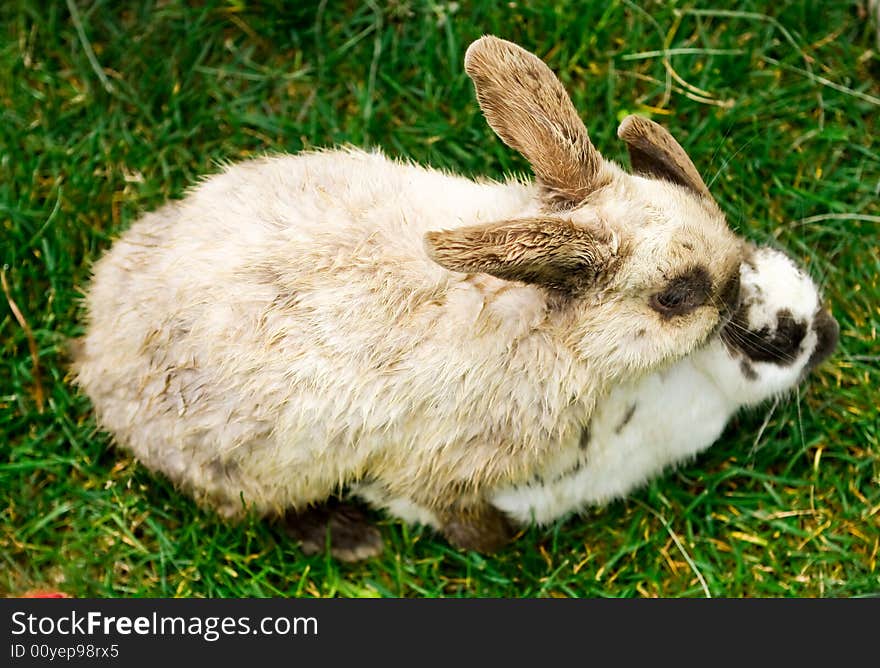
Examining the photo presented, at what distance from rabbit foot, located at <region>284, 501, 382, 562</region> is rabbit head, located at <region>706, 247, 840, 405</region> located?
145 centimetres

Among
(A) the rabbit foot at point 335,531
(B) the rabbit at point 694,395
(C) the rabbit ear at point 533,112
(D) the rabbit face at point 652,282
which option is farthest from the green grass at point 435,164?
(C) the rabbit ear at point 533,112

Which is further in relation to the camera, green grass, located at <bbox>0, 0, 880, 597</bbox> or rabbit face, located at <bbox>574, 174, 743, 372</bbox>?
green grass, located at <bbox>0, 0, 880, 597</bbox>

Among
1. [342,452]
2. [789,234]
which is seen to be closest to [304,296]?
[342,452]

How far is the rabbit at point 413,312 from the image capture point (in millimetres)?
3477

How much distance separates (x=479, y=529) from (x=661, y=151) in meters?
1.52

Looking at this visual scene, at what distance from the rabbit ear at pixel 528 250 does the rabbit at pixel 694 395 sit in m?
0.61

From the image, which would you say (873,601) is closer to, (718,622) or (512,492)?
(718,622)

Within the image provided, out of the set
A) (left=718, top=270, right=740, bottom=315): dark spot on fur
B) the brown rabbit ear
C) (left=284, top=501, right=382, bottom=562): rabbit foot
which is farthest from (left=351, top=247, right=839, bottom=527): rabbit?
the brown rabbit ear

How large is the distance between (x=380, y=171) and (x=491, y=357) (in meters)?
0.77

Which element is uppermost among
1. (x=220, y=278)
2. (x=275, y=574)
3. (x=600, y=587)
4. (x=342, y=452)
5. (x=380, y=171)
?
(x=380, y=171)

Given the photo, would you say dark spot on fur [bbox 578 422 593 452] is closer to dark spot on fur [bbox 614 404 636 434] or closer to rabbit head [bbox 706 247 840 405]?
dark spot on fur [bbox 614 404 636 434]

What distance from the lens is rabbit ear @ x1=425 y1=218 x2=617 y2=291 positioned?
3.10 meters

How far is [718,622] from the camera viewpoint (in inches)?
163

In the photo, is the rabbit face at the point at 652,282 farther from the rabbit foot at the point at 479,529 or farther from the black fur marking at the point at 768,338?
the rabbit foot at the point at 479,529
